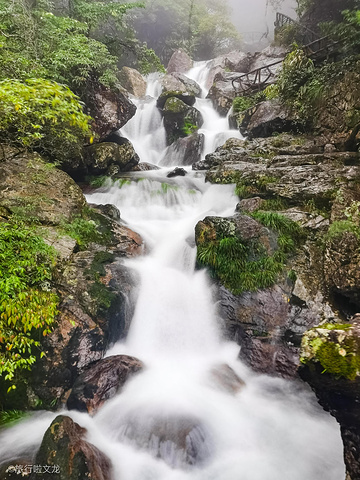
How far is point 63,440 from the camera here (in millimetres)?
3143

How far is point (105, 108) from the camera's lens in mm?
12625

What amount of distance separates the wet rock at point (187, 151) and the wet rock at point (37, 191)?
8663 mm

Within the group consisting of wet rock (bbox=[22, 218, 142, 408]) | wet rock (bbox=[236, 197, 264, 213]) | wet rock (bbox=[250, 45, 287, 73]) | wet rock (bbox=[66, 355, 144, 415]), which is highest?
wet rock (bbox=[250, 45, 287, 73])

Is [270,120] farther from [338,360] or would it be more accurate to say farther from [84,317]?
[338,360]

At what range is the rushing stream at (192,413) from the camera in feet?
11.6

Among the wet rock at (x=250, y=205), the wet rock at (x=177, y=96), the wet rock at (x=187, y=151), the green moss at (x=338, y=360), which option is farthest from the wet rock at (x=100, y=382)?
the wet rock at (x=177, y=96)

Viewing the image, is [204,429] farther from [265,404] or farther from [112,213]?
[112,213]

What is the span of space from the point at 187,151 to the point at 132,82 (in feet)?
42.3

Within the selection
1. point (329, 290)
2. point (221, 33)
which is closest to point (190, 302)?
point (329, 290)

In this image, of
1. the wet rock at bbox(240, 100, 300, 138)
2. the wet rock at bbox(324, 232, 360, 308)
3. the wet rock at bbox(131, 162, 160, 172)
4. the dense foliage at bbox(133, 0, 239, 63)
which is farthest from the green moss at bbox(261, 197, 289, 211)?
the dense foliage at bbox(133, 0, 239, 63)

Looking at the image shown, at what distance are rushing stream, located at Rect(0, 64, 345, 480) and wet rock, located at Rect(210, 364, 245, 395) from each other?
21mm

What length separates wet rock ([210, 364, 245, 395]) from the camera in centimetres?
471

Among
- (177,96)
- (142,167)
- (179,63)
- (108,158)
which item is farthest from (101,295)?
(179,63)

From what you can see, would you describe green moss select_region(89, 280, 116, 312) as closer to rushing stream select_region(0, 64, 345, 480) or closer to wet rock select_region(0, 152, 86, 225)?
rushing stream select_region(0, 64, 345, 480)
